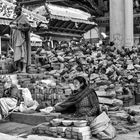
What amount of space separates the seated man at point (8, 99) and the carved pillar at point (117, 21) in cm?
861

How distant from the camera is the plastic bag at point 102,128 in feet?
20.2

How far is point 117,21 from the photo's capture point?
1809 centimetres

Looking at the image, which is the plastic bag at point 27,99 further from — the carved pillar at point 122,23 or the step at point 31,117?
the carved pillar at point 122,23

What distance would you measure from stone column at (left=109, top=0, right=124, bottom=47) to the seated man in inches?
339

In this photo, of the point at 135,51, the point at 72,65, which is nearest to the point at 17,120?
the point at 72,65

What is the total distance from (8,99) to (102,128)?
4082 mm

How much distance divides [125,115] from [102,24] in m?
22.4

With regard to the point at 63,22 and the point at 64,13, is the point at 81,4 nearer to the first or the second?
the point at 64,13

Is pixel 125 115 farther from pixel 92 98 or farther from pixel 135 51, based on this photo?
pixel 135 51

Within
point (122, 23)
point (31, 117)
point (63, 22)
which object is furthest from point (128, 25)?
point (63, 22)

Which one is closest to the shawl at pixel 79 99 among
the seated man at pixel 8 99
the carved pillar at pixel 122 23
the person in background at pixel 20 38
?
the seated man at pixel 8 99

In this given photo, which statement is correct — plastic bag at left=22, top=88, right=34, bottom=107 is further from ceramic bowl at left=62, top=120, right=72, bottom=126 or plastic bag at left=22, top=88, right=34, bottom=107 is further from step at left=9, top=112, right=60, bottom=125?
ceramic bowl at left=62, top=120, right=72, bottom=126

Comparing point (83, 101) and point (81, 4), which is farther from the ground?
point (81, 4)

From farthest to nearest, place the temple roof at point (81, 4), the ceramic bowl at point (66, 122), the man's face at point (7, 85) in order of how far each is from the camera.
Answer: the temple roof at point (81, 4) → the man's face at point (7, 85) → the ceramic bowl at point (66, 122)
